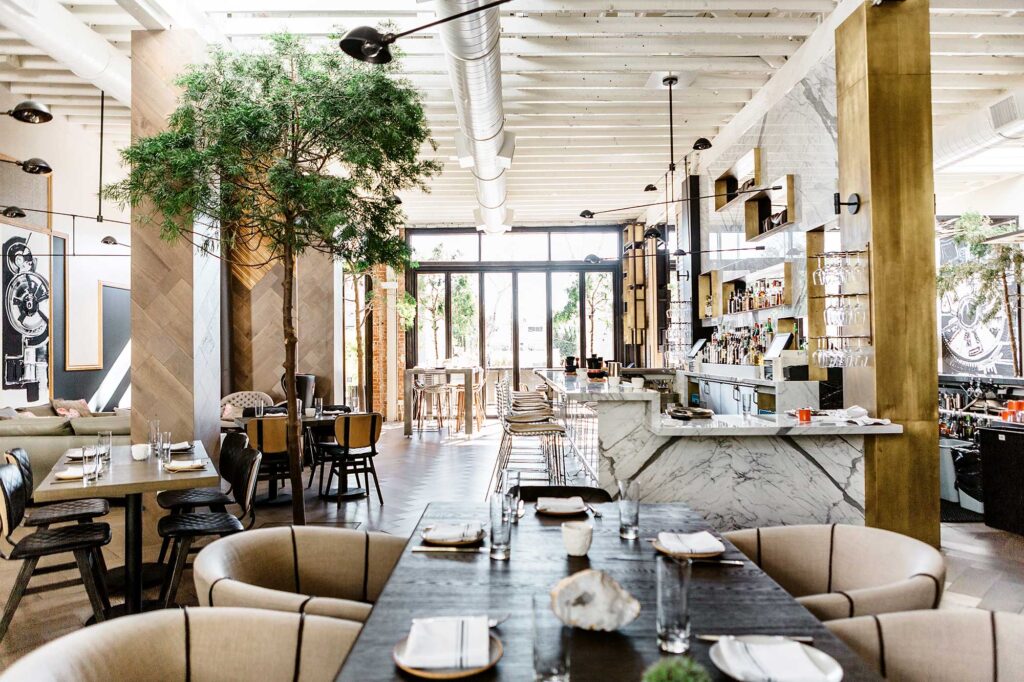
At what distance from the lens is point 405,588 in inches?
69.4

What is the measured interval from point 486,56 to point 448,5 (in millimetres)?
797

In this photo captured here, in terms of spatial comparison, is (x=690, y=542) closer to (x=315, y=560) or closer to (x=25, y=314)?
(x=315, y=560)

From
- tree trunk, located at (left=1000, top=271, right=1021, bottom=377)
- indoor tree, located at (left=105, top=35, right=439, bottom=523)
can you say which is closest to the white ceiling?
indoor tree, located at (left=105, top=35, right=439, bottom=523)

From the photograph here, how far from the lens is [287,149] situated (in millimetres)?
3879

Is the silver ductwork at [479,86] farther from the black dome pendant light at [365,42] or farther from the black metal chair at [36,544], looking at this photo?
the black metal chair at [36,544]

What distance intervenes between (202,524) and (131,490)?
1.36 ft

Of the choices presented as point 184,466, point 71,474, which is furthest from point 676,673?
point 71,474

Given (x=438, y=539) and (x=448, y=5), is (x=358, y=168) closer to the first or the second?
(x=448, y=5)

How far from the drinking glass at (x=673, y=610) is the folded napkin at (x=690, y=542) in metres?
0.61

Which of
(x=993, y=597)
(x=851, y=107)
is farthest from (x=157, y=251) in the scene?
(x=993, y=597)

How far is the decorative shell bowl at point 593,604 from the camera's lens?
146cm

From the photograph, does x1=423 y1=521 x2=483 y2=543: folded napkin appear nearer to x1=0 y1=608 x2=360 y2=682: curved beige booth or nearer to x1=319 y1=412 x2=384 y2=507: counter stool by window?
x1=0 y1=608 x2=360 y2=682: curved beige booth

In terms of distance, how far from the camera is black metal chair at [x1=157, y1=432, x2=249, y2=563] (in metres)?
4.15

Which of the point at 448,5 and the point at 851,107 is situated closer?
the point at 448,5
